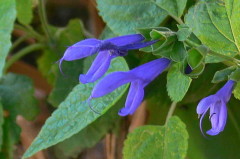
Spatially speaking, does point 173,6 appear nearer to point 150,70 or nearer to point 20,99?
point 150,70

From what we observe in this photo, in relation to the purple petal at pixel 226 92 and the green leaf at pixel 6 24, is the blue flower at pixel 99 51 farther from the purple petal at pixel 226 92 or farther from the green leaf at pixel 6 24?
the green leaf at pixel 6 24

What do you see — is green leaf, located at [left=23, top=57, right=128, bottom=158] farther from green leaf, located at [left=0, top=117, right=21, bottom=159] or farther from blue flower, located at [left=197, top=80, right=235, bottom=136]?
green leaf, located at [left=0, top=117, right=21, bottom=159]

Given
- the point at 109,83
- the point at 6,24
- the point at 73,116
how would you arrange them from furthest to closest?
the point at 6,24 < the point at 73,116 < the point at 109,83

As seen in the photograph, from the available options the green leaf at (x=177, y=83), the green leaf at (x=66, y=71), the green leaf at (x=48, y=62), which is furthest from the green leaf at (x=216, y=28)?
the green leaf at (x=48, y=62)

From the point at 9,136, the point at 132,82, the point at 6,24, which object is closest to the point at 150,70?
the point at 132,82

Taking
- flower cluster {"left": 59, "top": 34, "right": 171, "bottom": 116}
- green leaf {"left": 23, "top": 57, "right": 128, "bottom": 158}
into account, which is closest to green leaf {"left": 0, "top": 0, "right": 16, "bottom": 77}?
green leaf {"left": 23, "top": 57, "right": 128, "bottom": 158}

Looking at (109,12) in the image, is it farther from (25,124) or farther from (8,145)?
(25,124)
